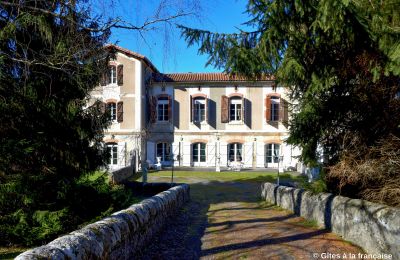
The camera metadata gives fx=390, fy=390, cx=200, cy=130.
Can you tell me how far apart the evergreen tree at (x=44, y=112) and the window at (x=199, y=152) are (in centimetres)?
1908

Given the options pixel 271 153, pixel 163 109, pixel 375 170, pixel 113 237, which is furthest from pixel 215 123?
pixel 113 237

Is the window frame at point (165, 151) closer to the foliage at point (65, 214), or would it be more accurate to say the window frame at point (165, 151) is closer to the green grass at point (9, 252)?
the foliage at point (65, 214)

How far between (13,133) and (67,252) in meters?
4.51

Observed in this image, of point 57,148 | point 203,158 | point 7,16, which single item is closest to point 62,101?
point 57,148

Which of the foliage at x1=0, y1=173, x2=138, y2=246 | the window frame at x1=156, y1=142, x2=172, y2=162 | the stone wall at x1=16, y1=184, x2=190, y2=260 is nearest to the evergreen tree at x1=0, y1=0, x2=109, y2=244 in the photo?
the foliage at x1=0, y1=173, x2=138, y2=246

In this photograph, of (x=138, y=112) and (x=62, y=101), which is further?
(x=138, y=112)

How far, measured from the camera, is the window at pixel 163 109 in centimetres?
2783

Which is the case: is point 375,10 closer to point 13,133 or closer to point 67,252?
point 67,252

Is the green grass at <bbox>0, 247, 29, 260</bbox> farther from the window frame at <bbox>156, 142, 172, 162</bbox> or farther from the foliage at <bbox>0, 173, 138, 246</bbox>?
the window frame at <bbox>156, 142, 172, 162</bbox>

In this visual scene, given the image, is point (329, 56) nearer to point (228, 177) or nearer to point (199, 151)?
point (228, 177)

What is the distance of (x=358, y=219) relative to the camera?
5715 millimetres

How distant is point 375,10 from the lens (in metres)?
5.63

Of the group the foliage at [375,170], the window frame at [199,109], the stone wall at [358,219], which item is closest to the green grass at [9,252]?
the stone wall at [358,219]

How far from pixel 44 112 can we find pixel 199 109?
20370mm
